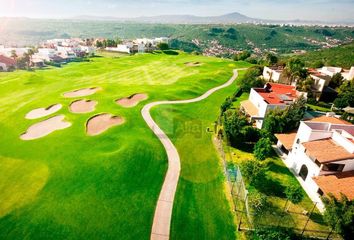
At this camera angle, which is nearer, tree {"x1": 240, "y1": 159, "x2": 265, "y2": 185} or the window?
the window

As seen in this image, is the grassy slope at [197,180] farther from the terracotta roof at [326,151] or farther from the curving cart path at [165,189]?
the terracotta roof at [326,151]

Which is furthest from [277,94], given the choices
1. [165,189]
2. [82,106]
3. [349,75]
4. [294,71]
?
[82,106]

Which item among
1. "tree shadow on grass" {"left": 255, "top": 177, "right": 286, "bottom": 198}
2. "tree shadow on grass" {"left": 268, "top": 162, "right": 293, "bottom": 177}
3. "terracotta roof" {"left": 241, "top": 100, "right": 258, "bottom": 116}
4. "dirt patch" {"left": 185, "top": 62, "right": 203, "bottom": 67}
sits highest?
"terracotta roof" {"left": 241, "top": 100, "right": 258, "bottom": 116}

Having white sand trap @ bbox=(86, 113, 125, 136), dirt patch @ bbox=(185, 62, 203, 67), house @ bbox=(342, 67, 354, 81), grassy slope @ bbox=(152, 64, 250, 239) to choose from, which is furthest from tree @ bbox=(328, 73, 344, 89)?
white sand trap @ bbox=(86, 113, 125, 136)

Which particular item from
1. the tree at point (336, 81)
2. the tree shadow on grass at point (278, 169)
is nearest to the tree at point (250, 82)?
the tree at point (336, 81)

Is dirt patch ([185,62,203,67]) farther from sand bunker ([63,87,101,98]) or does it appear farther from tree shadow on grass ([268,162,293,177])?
tree shadow on grass ([268,162,293,177])

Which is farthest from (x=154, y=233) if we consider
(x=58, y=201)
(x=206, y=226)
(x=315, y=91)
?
(x=315, y=91)

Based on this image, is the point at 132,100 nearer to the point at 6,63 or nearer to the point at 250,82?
the point at 250,82
